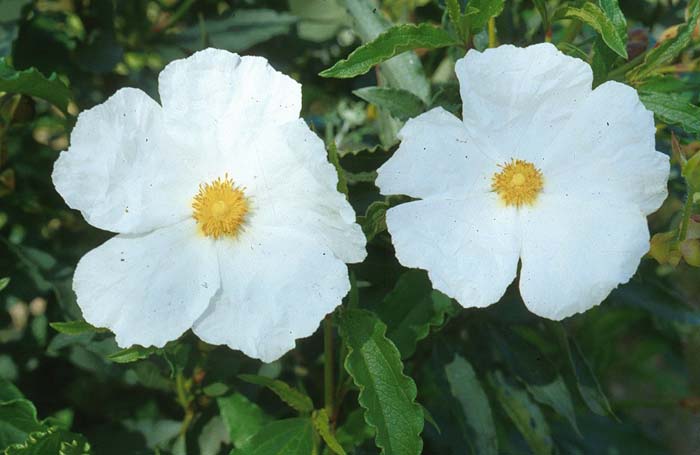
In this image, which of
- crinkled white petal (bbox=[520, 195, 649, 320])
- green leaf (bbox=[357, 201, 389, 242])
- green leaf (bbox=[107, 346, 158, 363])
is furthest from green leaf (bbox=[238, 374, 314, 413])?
crinkled white petal (bbox=[520, 195, 649, 320])

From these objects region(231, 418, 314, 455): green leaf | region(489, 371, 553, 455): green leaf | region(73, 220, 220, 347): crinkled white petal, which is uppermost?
region(73, 220, 220, 347): crinkled white petal

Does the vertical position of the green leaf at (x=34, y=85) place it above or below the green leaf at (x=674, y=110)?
above

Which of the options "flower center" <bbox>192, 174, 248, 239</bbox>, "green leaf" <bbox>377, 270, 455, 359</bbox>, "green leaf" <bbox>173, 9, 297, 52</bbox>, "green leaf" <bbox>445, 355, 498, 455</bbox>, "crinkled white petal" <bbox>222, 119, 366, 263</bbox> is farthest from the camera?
"green leaf" <bbox>173, 9, 297, 52</bbox>

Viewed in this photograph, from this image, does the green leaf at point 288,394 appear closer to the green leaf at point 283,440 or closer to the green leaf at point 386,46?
the green leaf at point 283,440

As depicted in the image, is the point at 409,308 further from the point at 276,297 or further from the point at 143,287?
the point at 143,287

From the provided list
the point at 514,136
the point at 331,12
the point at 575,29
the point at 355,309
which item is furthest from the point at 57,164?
the point at 331,12

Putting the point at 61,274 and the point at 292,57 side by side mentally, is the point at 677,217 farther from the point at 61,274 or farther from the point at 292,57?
the point at 61,274

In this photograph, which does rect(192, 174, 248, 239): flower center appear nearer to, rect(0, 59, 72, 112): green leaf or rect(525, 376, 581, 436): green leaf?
rect(0, 59, 72, 112): green leaf

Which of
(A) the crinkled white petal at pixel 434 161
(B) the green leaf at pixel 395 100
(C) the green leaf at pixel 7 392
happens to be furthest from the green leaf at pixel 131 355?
(B) the green leaf at pixel 395 100
